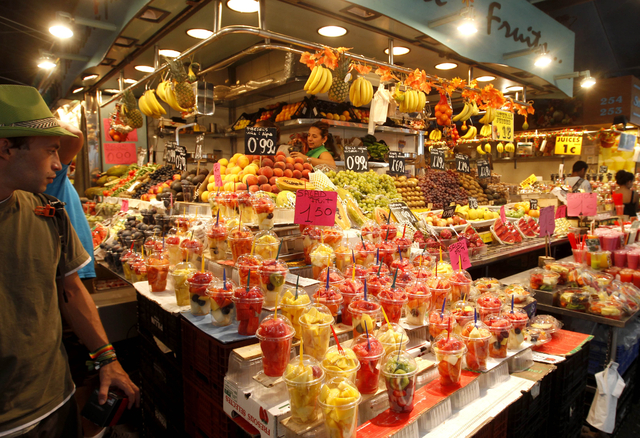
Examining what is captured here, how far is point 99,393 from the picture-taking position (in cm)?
175

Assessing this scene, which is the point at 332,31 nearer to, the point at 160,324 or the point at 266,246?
the point at 266,246

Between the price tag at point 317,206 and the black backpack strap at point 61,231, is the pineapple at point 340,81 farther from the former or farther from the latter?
the black backpack strap at point 61,231

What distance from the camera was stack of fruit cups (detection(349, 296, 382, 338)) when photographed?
68.7 inches

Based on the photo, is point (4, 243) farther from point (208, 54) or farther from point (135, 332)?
point (208, 54)

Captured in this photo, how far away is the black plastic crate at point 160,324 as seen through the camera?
6.86 ft

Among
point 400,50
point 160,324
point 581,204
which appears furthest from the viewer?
point 400,50

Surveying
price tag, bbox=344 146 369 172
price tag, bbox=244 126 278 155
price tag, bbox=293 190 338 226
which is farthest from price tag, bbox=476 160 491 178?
price tag, bbox=293 190 338 226

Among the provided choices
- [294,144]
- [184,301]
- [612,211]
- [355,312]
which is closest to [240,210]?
[184,301]

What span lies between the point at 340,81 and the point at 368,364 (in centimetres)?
341

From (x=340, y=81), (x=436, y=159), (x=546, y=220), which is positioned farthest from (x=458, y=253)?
(x=436, y=159)

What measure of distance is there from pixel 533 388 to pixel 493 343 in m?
0.25

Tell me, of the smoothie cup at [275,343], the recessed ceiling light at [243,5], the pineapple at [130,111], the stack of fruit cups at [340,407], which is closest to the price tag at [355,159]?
the recessed ceiling light at [243,5]

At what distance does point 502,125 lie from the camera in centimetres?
563

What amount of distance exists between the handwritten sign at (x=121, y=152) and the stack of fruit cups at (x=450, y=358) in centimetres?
796
